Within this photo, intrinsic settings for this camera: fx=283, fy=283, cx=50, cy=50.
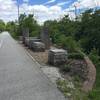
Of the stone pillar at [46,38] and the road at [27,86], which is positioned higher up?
the stone pillar at [46,38]

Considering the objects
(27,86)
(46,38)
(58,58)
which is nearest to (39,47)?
(46,38)

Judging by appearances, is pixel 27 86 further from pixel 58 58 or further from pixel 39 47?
pixel 39 47

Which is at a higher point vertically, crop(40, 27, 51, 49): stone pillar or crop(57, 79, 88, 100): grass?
crop(40, 27, 51, 49): stone pillar

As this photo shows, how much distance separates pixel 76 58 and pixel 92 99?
7.34 meters

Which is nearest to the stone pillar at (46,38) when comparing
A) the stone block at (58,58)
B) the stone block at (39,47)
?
the stone block at (39,47)

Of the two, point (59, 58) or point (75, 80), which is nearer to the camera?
point (75, 80)

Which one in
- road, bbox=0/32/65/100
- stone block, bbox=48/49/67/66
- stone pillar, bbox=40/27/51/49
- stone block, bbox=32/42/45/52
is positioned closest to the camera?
road, bbox=0/32/65/100

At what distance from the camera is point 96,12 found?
79.8ft

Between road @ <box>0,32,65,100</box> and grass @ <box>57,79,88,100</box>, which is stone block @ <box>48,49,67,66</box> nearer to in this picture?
road @ <box>0,32,65,100</box>

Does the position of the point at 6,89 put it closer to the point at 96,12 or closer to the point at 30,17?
the point at 96,12

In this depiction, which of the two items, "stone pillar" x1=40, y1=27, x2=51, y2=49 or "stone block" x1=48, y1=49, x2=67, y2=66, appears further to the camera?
"stone pillar" x1=40, y1=27, x2=51, y2=49

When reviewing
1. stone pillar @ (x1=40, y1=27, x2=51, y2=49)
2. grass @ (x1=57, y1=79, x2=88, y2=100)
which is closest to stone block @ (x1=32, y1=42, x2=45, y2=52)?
stone pillar @ (x1=40, y1=27, x2=51, y2=49)

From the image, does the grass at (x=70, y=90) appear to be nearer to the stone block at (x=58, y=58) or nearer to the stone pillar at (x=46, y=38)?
the stone block at (x=58, y=58)

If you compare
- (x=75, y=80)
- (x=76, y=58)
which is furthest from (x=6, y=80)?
(x=76, y=58)
